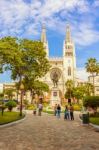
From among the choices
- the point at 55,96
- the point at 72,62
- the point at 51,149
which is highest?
the point at 72,62

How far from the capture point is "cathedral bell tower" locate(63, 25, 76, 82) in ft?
464

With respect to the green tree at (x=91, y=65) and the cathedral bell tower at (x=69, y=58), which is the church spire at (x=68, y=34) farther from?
the green tree at (x=91, y=65)

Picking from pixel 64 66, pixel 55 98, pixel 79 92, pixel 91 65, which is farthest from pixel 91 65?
pixel 64 66

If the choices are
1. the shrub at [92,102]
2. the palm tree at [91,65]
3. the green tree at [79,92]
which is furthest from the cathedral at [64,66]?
the shrub at [92,102]

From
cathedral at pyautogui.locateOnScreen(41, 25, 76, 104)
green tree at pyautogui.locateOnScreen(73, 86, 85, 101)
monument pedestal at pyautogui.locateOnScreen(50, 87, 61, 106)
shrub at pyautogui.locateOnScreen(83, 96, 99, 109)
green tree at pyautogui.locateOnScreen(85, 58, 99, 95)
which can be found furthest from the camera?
cathedral at pyautogui.locateOnScreen(41, 25, 76, 104)

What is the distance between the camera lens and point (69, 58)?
477ft

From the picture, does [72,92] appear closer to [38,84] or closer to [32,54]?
[38,84]

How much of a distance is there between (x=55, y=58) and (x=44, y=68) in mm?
79886

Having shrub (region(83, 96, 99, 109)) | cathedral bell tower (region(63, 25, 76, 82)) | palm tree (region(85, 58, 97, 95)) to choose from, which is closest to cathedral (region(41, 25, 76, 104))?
cathedral bell tower (region(63, 25, 76, 82))

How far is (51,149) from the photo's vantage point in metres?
12.1

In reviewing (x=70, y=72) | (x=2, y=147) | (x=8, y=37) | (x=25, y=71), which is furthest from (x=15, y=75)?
(x=70, y=72)

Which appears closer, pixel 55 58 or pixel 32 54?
pixel 32 54

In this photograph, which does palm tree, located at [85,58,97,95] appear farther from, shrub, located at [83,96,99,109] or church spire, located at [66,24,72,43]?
church spire, located at [66,24,72,43]

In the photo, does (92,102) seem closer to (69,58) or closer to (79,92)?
(79,92)
